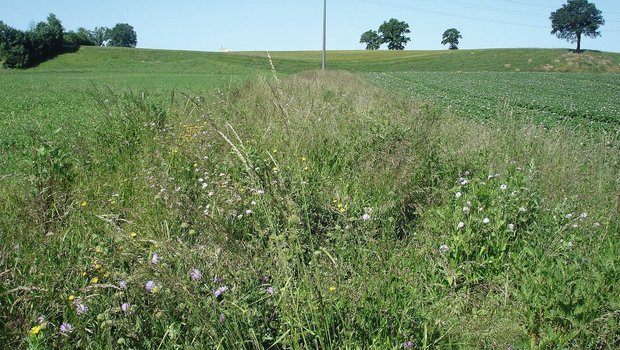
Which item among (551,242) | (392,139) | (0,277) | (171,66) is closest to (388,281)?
(551,242)

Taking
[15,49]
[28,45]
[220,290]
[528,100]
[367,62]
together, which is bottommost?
[220,290]

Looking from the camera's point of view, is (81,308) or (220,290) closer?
(220,290)

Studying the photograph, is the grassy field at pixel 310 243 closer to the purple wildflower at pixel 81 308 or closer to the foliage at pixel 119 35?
the purple wildflower at pixel 81 308

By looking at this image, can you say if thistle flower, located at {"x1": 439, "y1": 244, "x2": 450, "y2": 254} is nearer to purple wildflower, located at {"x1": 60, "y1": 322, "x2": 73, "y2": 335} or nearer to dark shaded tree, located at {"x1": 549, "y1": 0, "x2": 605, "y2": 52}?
purple wildflower, located at {"x1": 60, "y1": 322, "x2": 73, "y2": 335}

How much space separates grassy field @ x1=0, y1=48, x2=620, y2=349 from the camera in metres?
2.20

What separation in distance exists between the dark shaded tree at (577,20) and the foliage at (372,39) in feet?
119

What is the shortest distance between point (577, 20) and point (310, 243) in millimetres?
97158

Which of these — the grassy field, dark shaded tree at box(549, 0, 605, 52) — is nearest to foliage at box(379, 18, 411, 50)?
dark shaded tree at box(549, 0, 605, 52)

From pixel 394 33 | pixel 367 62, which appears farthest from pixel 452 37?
pixel 367 62

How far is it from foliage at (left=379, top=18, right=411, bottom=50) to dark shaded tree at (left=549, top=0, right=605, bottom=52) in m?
30.1

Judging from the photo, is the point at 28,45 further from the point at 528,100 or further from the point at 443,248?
the point at 443,248

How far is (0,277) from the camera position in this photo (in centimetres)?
257

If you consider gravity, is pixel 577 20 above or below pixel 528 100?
above

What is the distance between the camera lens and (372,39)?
106125mm
